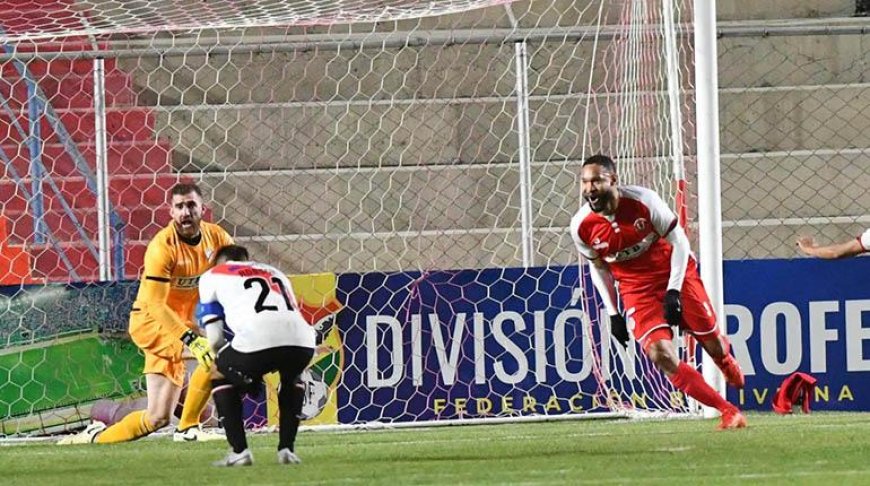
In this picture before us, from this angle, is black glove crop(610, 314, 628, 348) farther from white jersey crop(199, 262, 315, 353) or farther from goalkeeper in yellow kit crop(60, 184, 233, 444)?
goalkeeper in yellow kit crop(60, 184, 233, 444)

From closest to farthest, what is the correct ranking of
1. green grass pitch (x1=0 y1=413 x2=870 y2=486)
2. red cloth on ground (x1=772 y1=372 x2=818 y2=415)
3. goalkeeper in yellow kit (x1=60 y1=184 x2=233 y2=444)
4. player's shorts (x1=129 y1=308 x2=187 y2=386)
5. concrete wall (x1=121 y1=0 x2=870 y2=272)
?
green grass pitch (x1=0 y1=413 x2=870 y2=486) → goalkeeper in yellow kit (x1=60 y1=184 x2=233 y2=444) → player's shorts (x1=129 y1=308 x2=187 y2=386) → red cloth on ground (x1=772 y1=372 x2=818 y2=415) → concrete wall (x1=121 y1=0 x2=870 y2=272)

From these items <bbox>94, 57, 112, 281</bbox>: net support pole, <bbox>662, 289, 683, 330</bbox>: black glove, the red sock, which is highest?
<bbox>94, 57, 112, 281</bbox>: net support pole

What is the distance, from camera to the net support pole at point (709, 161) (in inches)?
358

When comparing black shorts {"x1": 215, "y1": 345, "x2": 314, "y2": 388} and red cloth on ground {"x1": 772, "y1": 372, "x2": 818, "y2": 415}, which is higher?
black shorts {"x1": 215, "y1": 345, "x2": 314, "y2": 388}

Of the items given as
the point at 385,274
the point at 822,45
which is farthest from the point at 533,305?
the point at 822,45

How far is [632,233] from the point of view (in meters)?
8.49

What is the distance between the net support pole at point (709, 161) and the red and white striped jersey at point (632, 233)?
0.50 meters

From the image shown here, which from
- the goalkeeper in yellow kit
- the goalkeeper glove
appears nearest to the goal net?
the goalkeeper in yellow kit

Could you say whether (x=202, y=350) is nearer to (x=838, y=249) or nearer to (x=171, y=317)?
(x=171, y=317)

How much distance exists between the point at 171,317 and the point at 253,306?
2103 mm

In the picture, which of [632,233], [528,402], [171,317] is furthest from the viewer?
[528,402]

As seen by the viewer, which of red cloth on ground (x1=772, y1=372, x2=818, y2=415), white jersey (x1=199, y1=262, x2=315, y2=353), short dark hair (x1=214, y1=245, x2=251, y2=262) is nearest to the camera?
white jersey (x1=199, y1=262, x2=315, y2=353)

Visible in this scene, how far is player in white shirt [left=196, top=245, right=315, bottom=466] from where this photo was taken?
6.79m

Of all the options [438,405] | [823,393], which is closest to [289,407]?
[438,405]
